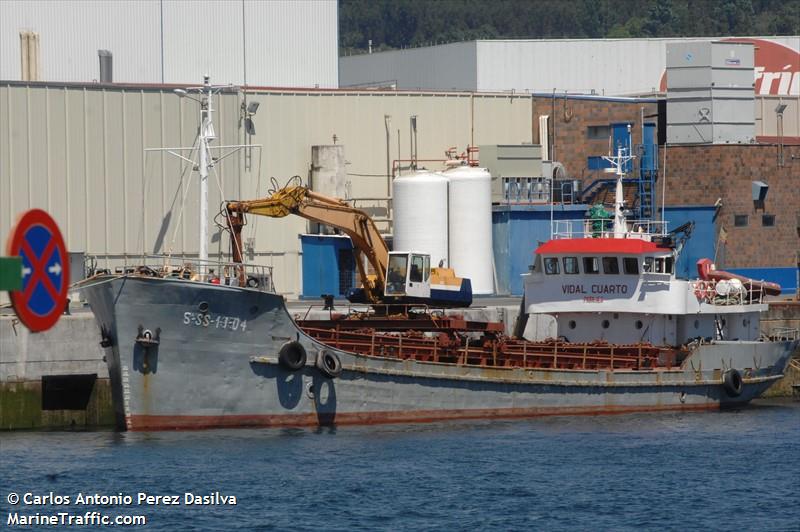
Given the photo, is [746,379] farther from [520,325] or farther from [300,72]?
[300,72]

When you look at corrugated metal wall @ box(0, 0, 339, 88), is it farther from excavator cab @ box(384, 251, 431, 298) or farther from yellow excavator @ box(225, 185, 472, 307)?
excavator cab @ box(384, 251, 431, 298)

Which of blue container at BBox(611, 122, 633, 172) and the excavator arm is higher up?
blue container at BBox(611, 122, 633, 172)

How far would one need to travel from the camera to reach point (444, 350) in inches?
1299

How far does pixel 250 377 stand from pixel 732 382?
494 inches

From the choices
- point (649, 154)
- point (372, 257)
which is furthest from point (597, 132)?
point (372, 257)

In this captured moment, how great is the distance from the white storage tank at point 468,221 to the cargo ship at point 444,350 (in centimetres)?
641

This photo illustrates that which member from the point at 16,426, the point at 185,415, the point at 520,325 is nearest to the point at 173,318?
the point at 185,415

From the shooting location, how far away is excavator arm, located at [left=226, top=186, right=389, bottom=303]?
34.6 metres

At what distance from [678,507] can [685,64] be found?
26.7 m

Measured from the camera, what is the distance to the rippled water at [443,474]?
22.3 metres

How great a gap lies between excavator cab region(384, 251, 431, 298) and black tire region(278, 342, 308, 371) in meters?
4.25

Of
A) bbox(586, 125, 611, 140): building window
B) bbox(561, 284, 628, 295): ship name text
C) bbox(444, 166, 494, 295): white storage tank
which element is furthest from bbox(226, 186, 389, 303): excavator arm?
bbox(586, 125, 611, 140): building window

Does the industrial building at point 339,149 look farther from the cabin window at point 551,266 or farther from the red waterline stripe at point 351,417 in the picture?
the red waterline stripe at point 351,417

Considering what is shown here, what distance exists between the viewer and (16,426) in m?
→ 32.3
